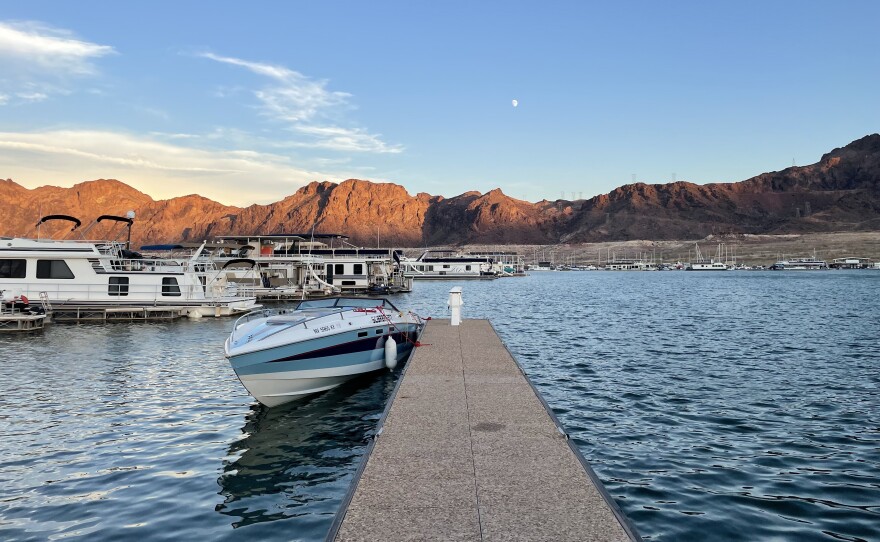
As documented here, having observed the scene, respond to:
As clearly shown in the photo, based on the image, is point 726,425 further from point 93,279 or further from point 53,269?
point 53,269

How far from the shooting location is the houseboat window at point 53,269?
38.2 m

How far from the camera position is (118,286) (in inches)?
1576

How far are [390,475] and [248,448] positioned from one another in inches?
254

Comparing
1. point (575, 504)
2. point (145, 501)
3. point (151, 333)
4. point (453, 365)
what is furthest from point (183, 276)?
point (575, 504)

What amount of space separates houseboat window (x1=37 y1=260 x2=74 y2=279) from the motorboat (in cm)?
2675

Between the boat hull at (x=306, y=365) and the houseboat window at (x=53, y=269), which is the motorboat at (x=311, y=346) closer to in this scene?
the boat hull at (x=306, y=365)

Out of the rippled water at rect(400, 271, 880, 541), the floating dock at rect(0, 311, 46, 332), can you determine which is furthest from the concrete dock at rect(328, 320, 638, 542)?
the floating dock at rect(0, 311, 46, 332)

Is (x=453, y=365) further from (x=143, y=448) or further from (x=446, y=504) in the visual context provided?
(x=446, y=504)

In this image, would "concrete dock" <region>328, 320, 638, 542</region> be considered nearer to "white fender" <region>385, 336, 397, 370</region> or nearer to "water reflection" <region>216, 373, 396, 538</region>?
"water reflection" <region>216, 373, 396, 538</region>

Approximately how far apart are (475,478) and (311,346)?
31.2ft

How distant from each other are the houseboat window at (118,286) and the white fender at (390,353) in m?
28.1

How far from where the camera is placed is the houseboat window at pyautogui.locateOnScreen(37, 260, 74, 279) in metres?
38.2

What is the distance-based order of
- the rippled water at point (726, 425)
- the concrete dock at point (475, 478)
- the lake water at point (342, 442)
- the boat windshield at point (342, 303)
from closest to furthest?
the concrete dock at point (475, 478), the lake water at point (342, 442), the rippled water at point (726, 425), the boat windshield at point (342, 303)

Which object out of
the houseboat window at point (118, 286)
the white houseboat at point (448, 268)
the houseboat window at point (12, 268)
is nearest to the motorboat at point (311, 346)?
the houseboat window at point (118, 286)
